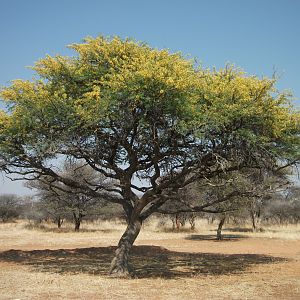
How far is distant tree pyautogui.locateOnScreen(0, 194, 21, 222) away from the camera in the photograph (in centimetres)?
6023

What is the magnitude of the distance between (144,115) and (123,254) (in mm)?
5273

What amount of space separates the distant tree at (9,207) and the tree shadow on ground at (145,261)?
41.8 meters

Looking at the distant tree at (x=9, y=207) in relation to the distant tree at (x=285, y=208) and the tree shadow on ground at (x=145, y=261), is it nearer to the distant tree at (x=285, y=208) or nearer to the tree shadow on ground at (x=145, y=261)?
the distant tree at (x=285, y=208)

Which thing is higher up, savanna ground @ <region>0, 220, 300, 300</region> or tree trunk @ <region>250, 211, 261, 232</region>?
tree trunk @ <region>250, 211, 261, 232</region>

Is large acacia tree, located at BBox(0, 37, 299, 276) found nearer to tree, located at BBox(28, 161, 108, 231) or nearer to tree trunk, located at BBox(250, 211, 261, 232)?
tree, located at BBox(28, 161, 108, 231)

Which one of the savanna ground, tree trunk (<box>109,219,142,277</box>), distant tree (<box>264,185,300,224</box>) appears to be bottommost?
the savanna ground

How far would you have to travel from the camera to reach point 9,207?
61344 mm

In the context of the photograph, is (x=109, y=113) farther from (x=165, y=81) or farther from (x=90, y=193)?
(x=90, y=193)

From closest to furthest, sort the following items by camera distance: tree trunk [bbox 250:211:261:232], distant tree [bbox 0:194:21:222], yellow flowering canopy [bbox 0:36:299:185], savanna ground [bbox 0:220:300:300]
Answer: savanna ground [bbox 0:220:300:300] → yellow flowering canopy [bbox 0:36:299:185] → tree trunk [bbox 250:211:261:232] → distant tree [bbox 0:194:21:222]

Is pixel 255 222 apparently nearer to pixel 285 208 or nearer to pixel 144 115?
pixel 285 208

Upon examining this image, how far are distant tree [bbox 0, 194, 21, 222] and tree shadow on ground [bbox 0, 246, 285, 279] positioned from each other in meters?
41.8

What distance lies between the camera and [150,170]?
16.0 meters

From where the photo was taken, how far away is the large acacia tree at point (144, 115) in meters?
11.9

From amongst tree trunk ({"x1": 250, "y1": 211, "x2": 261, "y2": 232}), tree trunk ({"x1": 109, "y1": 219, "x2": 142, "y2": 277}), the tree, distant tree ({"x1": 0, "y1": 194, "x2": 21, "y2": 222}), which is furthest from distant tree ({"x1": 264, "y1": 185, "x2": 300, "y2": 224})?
tree trunk ({"x1": 109, "y1": 219, "x2": 142, "y2": 277})
